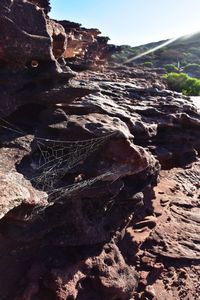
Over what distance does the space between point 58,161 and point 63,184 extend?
1.47 feet

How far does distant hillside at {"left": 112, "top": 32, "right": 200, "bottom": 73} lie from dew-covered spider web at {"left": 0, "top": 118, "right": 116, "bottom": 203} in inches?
1941

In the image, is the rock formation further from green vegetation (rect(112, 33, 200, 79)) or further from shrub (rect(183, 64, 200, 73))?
shrub (rect(183, 64, 200, 73))

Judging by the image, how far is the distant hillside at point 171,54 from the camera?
6176cm

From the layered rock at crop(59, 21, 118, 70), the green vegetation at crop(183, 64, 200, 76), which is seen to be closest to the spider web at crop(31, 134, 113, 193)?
the layered rock at crop(59, 21, 118, 70)

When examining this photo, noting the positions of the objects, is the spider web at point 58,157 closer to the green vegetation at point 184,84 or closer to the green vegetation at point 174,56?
the green vegetation at point 184,84

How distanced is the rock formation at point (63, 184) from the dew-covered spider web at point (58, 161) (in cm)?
2

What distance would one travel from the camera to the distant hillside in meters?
61.8

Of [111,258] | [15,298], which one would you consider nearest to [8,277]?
[15,298]

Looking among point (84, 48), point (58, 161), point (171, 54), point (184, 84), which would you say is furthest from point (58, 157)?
point (171, 54)

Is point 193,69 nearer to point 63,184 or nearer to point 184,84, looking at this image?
point 184,84

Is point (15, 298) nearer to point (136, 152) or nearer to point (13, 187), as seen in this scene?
point (13, 187)

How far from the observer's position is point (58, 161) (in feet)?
21.8

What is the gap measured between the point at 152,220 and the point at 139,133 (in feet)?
10.3

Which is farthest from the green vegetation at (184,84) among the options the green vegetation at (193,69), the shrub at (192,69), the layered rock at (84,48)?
the shrub at (192,69)
